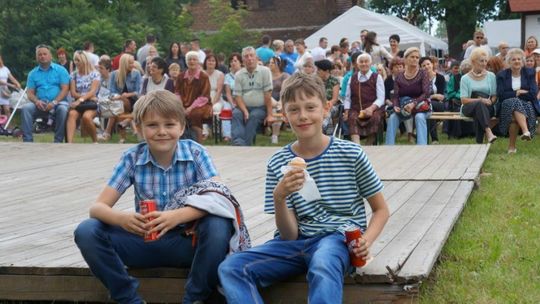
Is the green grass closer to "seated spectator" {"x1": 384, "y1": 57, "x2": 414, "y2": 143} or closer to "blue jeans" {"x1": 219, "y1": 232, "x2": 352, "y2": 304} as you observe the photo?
"blue jeans" {"x1": 219, "y1": 232, "x2": 352, "y2": 304}

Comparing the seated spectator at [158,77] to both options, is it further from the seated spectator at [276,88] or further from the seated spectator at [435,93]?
the seated spectator at [435,93]

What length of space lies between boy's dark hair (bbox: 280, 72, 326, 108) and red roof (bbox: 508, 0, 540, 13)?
2622 cm

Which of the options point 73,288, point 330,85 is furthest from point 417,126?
point 73,288

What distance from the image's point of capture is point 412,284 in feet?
13.8

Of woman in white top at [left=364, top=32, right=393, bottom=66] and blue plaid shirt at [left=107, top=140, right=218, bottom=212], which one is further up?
woman in white top at [left=364, top=32, right=393, bottom=66]

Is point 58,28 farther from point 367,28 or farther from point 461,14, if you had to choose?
point 461,14

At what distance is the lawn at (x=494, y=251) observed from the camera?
4.71m

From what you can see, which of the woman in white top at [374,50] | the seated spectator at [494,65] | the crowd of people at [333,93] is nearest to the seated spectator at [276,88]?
the crowd of people at [333,93]

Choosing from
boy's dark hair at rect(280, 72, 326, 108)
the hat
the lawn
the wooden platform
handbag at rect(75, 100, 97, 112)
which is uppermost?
boy's dark hair at rect(280, 72, 326, 108)

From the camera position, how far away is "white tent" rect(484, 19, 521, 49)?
30672mm

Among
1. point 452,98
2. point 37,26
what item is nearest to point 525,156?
point 452,98

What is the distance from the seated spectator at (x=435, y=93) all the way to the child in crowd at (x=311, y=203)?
393 inches

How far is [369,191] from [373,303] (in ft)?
1.78

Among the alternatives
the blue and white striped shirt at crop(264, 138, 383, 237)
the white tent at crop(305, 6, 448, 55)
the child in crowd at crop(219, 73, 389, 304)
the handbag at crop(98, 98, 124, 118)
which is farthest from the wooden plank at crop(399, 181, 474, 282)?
the white tent at crop(305, 6, 448, 55)
